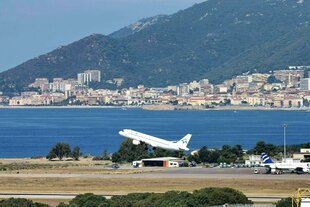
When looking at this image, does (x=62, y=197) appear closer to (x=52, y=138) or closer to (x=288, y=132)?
(x=52, y=138)

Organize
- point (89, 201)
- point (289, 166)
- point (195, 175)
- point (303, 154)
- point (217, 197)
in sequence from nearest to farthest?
point (89, 201) < point (217, 197) < point (195, 175) < point (289, 166) < point (303, 154)

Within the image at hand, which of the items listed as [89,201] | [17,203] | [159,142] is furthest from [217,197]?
[159,142]

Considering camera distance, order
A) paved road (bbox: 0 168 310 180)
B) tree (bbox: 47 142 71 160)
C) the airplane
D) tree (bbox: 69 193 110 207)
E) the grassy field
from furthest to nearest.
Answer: tree (bbox: 47 142 71 160) < the airplane < paved road (bbox: 0 168 310 180) < the grassy field < tree (bbox: 69 193 110 207)

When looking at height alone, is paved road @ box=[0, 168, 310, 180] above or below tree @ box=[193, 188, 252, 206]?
below

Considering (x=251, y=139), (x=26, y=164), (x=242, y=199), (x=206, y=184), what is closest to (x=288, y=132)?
(x=251, y=139)

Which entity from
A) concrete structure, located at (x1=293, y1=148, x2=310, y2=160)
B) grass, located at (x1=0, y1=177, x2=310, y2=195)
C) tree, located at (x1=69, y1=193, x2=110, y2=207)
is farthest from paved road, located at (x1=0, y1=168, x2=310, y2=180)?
tree, located at (x1=69, y1=193, x2=110, y2=207)

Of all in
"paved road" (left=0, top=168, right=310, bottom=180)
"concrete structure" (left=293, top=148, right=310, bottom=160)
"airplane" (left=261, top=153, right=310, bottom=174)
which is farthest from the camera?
"concrete structure" (left=293, top=148, right=310, bottom=160)

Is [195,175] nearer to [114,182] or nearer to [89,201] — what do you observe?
[114,182]

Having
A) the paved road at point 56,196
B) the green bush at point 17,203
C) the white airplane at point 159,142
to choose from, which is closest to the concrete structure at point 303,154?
the white airplane at point 159,142

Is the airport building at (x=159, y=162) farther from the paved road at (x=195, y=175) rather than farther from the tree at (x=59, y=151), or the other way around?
the tree at (x=59, y=151)

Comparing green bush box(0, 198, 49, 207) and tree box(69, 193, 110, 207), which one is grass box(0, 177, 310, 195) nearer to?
tree box(69, 193, 110, 207)

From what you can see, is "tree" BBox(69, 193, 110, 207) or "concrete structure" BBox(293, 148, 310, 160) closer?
"tree" BBox(69, 193, 110, 207)

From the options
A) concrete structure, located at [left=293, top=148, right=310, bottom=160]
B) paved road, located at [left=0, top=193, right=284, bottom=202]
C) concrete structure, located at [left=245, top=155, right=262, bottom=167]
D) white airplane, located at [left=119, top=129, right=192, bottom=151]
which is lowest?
paved road, located at [left=0, top=193, right=284, bottom=202]
